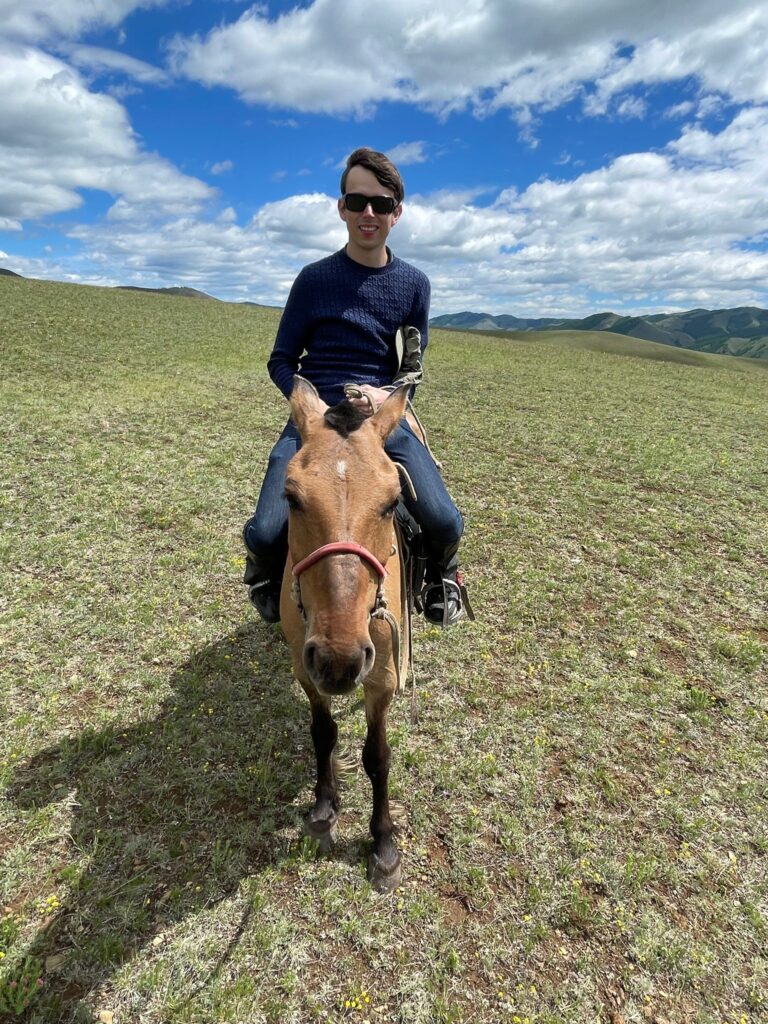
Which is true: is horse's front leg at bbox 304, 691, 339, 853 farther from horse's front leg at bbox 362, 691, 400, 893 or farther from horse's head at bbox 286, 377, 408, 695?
horse's head at bbox 286, 377, 408, 695

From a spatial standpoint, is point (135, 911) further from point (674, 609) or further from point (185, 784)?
point (674, 609)

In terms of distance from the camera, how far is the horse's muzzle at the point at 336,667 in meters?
2.39

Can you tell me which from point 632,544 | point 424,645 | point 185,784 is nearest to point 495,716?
point 424,645

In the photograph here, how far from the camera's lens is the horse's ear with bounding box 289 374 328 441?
3.17 metres

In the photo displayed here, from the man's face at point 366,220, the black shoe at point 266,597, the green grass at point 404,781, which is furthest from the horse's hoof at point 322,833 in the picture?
the man's face at point 366,220

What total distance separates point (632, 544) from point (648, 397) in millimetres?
17944

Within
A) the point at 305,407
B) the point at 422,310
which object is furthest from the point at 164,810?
the point at 422,310

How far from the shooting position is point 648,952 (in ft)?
11.2

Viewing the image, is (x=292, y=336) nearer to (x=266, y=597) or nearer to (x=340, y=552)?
(x=266, y=597)

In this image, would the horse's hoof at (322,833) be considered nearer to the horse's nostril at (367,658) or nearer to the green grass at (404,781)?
the green grass at (404,781)

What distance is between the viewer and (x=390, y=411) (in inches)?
127

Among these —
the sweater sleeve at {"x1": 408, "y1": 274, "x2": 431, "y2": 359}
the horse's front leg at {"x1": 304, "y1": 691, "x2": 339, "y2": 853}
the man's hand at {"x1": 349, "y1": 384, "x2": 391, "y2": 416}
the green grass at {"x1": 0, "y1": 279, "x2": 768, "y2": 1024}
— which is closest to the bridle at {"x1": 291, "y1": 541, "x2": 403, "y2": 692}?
the man's hand at {"x1": 349, "y1": 384, "x2": 391, "y2": 416}

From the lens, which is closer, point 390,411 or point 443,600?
point 390,411

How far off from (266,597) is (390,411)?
222 cm
